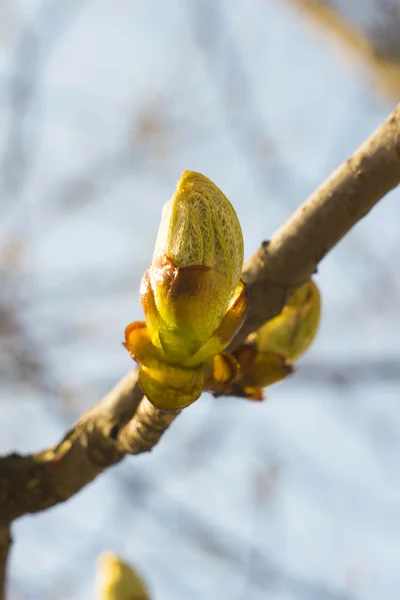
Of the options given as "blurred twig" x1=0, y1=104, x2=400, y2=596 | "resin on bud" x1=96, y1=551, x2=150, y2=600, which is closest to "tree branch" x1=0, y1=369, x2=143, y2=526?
"blurred twig" x1=0, y1=104, x2=400, y2=596

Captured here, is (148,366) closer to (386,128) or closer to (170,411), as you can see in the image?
(170,411)

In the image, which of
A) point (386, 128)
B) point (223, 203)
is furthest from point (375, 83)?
point (223, 203)

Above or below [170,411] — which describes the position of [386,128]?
above

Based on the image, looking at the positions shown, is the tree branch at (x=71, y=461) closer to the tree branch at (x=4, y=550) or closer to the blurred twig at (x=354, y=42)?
the tree branch at (x=4, y=550)

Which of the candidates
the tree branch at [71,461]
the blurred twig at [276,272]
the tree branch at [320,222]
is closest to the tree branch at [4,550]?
the tree branch at [71,461]

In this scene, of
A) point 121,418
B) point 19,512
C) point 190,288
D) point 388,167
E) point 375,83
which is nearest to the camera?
point 190,288
